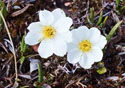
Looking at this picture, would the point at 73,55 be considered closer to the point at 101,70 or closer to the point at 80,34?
the point at 80,34

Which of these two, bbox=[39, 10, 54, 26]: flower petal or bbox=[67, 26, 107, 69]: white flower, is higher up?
bbox=[39, 10, 54, 26]: flower petal

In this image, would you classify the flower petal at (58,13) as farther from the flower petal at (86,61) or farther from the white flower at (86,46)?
the flower petal at (86,61)

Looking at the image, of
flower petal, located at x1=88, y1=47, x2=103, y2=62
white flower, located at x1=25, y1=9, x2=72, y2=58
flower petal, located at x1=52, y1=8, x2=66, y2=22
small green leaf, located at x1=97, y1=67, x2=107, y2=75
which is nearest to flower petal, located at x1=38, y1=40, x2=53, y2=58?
white flower, located at x1=25, y1=9, x2=72, y2=58

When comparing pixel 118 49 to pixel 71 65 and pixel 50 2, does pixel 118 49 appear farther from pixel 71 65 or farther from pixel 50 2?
pixel 50 2

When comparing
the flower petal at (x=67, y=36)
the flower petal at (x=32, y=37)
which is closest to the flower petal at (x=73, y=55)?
the flower petal at (x=67, y=36)

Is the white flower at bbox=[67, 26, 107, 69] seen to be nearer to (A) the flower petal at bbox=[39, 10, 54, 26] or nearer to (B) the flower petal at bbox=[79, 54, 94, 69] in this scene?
(B) the flower petal at bbox=[79, 54, 94, 69]

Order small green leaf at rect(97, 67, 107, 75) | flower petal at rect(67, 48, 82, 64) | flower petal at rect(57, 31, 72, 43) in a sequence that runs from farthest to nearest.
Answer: small green leaf at rect(97, 67, 107, 75) < flower petal at rect(67, 48, 82, 64) < flower petal at rect(57, 31, 72, 43)

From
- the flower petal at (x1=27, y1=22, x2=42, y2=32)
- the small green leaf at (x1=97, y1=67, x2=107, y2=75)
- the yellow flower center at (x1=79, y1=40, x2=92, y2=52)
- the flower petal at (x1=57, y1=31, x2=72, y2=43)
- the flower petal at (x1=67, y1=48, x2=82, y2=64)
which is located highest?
the flower petal at (x1=27, y1=22, x2=42, y2=32)
